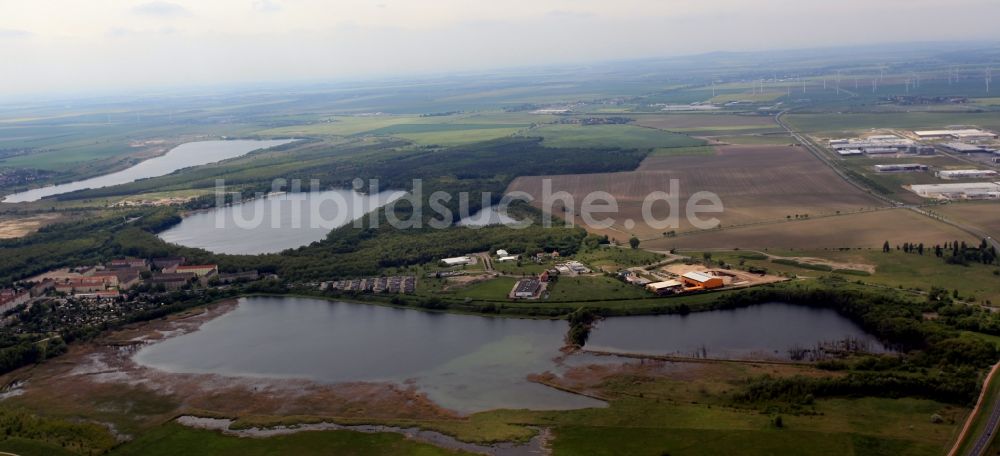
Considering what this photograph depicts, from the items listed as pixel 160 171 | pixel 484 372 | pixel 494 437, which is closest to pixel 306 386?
pixel 484 372

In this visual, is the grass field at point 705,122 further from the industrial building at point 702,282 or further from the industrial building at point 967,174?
the industrial building at point 702,282

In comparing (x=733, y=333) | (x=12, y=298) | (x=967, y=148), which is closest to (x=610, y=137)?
(x=967, y=148)

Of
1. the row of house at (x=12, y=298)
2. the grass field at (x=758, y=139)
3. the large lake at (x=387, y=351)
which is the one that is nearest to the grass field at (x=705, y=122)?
the grass field at (x=758, y=139)

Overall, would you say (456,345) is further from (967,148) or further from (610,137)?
(610,137)

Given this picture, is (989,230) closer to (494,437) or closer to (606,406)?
(606,406)

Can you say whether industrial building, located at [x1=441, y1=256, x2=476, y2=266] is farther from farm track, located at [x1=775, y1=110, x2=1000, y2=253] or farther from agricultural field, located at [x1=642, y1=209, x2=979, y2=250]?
farm track, located at [x1=775, y1=110, x2=1000, y2=253]

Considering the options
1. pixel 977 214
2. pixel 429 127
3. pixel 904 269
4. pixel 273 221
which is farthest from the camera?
pixel 429 127
